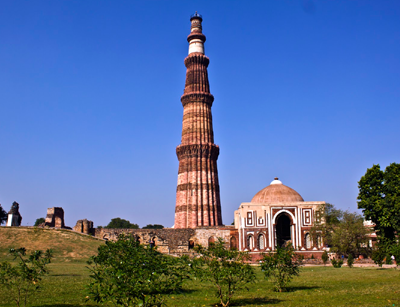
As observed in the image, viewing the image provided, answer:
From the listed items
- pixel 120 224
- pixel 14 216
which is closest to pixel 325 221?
pixel 14 216

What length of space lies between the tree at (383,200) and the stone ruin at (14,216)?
35.9m

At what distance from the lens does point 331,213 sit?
41219mm

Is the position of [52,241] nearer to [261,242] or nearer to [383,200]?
→ [261,242]

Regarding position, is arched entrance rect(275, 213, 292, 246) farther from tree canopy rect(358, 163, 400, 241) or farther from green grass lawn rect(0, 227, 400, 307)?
green grass lawn rect(0, 227, 400, 307)

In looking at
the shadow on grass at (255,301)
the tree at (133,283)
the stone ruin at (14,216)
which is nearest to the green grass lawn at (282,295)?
the shadow on grass at (255,301)

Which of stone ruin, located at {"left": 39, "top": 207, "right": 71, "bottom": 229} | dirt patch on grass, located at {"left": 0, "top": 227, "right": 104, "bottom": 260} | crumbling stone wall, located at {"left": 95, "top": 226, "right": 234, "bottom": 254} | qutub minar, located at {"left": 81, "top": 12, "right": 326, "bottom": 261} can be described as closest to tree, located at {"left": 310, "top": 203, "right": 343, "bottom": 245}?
qutub minar, located at {"left": 81, "top": 12, "right": 326, "bottom": 261}

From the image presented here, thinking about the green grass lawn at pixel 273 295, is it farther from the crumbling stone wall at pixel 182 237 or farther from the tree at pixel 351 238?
the crumbling stone wall at pixel 182 237

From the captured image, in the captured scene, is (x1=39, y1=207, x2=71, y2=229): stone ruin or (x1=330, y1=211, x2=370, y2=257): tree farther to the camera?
(x1=39, y1=207, x2=71, y2=229): stone ruin

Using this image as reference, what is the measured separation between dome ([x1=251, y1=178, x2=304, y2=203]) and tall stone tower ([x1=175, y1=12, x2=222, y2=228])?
539 cm

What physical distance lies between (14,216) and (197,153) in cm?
2128

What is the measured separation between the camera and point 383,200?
25.9 meters

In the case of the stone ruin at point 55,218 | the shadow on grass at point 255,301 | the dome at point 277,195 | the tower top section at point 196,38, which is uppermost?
the tower top section at point 196,38

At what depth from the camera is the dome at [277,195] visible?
148 ft

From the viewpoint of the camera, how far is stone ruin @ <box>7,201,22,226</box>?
45688 mm
